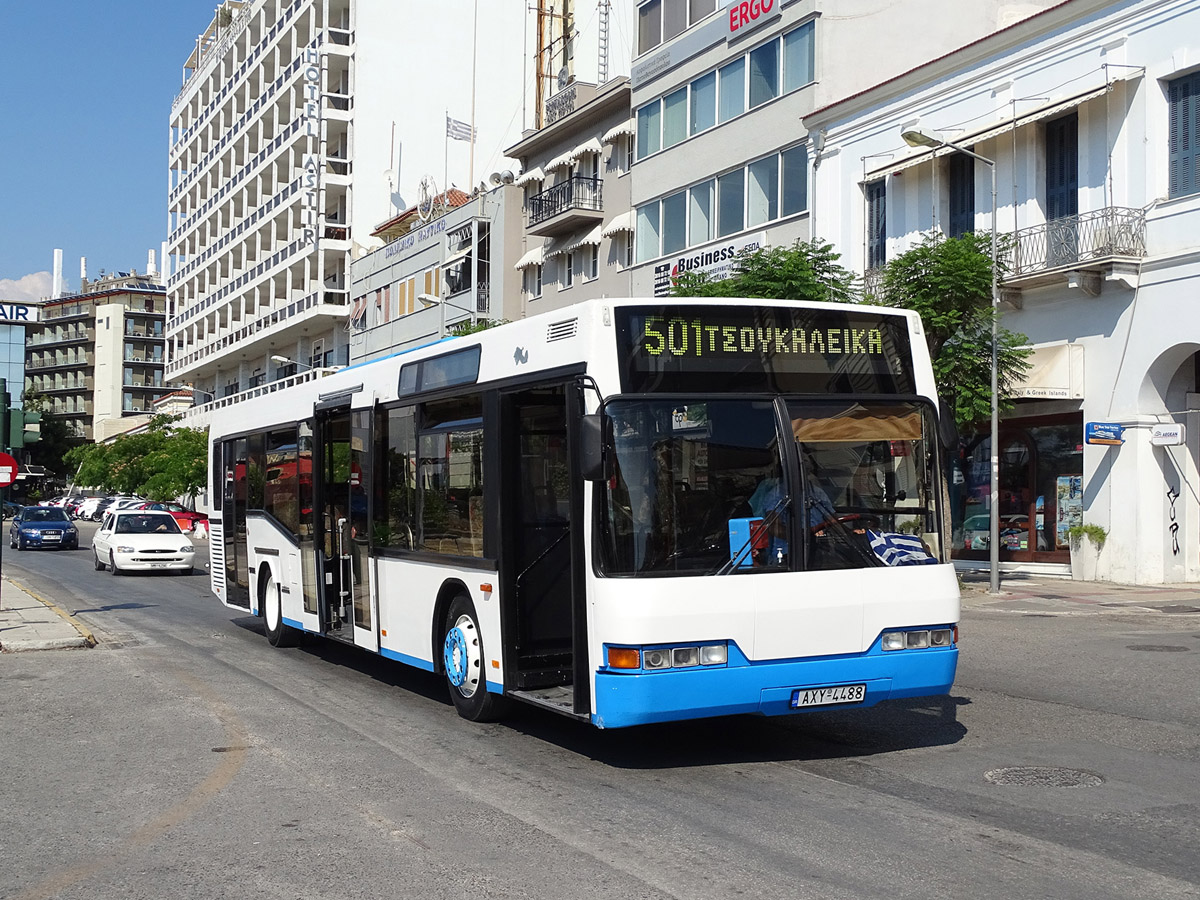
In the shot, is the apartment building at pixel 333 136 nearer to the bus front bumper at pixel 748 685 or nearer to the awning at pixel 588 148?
the awning at pixel 588 148

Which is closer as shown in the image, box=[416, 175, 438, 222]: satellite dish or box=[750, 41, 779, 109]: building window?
box=[750, 41, 779, 109]: building window

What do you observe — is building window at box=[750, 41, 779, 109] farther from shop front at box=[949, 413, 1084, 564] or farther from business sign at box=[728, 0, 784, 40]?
shop front at box=[949, 413, 1084, 564]

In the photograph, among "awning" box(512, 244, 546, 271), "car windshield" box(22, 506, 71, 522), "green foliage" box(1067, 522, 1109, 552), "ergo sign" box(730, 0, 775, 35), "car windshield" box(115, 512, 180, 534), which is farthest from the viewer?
"awning" box(512, 244, 546, 271)

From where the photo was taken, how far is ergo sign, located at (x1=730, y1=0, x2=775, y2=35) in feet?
111

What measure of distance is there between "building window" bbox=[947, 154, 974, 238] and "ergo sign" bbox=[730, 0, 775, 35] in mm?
8278

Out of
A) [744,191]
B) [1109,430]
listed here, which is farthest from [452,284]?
[1109,430]

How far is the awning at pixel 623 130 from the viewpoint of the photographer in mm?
41031

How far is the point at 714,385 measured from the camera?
813 cm

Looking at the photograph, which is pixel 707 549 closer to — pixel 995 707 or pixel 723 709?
pixel 723 709

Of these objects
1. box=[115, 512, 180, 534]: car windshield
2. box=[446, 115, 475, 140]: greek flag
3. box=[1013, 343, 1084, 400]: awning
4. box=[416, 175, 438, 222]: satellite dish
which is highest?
box=[446, 115, 475, 140]: greek flag

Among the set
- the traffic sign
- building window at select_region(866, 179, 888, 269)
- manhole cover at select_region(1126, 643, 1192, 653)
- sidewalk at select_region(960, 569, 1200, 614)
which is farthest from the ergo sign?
the traffic sign

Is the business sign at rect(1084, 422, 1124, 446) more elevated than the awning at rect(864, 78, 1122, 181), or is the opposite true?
the awning at rect(864, 78, 1122, 181)

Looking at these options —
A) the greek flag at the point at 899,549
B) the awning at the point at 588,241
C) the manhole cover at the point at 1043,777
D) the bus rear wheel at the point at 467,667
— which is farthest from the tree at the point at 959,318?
the awning at the point at 588,241

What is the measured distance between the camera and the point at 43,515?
47.1 metres
